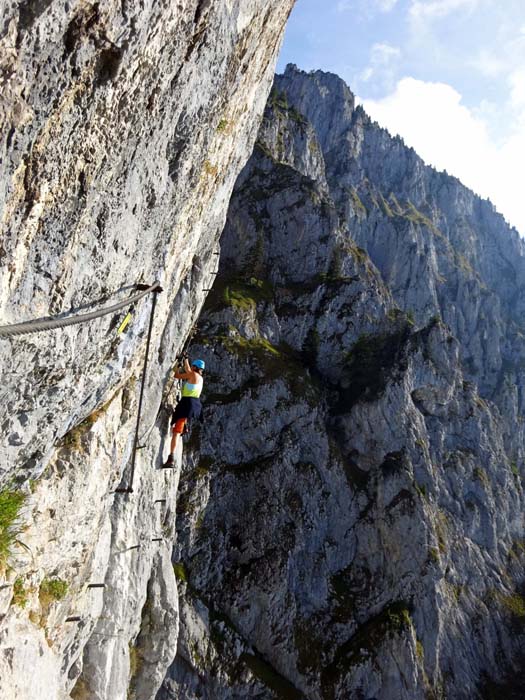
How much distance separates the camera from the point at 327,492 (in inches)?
1887

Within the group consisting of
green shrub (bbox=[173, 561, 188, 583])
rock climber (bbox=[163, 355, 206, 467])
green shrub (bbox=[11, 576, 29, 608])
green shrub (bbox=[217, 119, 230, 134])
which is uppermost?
green shrub (bbox=[217, 119, 230, 134])

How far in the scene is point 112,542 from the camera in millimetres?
14602

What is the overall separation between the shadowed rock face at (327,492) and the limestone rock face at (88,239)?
95.2 ft

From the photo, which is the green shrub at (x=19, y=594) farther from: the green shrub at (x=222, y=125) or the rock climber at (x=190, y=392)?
the green shrub at (x=222, y=125)

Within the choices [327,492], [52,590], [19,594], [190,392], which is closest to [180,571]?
[327,492]

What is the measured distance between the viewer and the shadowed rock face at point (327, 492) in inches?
1572

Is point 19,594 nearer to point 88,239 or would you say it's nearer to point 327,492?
point 88,239

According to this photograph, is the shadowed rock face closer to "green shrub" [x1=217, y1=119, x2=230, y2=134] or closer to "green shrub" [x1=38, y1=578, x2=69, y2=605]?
"green shrub" [x1=38, y1=578, x2=69, y2=605]

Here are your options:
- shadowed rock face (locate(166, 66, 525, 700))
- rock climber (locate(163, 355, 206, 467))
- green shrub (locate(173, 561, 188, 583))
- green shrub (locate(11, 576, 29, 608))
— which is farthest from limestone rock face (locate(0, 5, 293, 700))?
shadowed rock face (locate(166, 66, 525, 700))

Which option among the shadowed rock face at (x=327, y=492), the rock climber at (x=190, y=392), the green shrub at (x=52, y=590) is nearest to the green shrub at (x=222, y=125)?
the rock climber at (x=190, y=392)

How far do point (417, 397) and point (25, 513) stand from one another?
199 feet

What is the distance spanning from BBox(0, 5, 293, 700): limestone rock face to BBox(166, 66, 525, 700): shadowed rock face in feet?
95.2

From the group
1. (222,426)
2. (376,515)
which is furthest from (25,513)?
(376,515)

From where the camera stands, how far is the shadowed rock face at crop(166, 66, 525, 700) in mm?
39938
